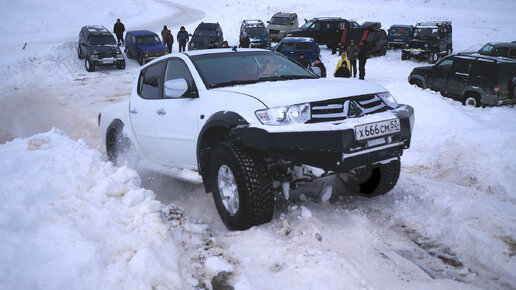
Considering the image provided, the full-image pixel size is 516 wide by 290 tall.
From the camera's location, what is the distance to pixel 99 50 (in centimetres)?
1855

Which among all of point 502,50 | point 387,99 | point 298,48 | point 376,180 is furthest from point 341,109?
point 502,50

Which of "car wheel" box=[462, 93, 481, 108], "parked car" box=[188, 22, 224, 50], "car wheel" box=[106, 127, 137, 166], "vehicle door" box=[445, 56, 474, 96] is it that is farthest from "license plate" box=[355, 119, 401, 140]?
"parked car" box=[188, 22, 224, 50]

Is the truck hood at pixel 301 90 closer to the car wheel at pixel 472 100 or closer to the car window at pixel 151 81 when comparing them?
the car window at pixel 151 81

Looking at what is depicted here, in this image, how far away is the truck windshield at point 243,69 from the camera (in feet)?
13.9

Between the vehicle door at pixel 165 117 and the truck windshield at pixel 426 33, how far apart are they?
774 inches

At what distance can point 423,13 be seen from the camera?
37.5m

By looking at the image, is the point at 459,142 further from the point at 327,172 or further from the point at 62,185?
the point at 62,185

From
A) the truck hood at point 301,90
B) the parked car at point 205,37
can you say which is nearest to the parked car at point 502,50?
the parked car at point 205,37

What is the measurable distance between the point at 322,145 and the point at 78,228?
2067 mm

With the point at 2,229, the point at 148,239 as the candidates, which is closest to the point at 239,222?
the point at 148,239

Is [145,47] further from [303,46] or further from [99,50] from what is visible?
[303,46]

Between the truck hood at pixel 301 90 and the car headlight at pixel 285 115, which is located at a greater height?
the truck hood at pixel 301 90

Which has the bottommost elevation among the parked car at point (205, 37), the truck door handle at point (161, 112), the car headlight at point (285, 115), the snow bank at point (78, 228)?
the snow bank at point (78, 228)

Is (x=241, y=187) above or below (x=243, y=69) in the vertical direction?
below
